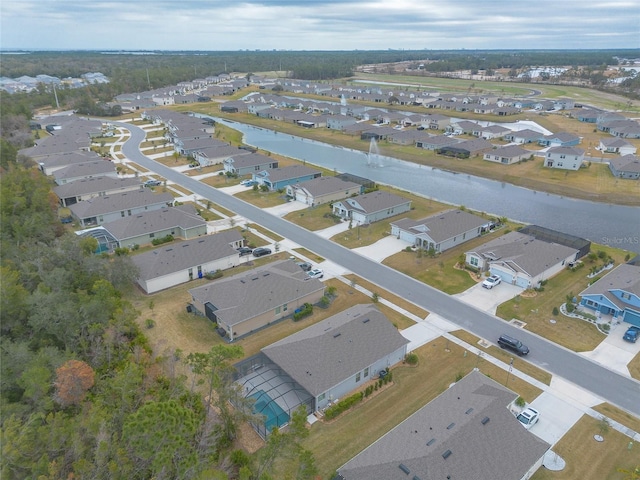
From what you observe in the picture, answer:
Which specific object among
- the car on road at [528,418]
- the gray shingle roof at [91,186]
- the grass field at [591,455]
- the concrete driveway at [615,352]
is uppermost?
the gray shingle roof at [91,186]

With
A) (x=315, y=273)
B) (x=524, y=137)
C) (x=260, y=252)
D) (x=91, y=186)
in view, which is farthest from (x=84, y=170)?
(x=524, y=137)

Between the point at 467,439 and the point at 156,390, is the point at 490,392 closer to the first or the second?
the point at 467,439

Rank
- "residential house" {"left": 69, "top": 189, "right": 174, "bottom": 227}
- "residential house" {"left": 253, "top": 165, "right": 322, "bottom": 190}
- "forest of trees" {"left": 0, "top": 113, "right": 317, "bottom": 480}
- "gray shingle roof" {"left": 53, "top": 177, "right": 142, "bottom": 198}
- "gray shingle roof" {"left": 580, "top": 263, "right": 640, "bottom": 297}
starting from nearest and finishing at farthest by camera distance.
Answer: "forest of trees" {"left": 0, "top": 113, "right": 317, "bottom": 480}
"gray shingle roof" {"left": 580, "top": 263, "right": 640, "bottom": 297}
"residential house" {"left": 69, "top": 189, "right": 174, "bottom": 227}
"gray shingle roof" {"left": 53, "top": 177, "right": 142, "bottom": 198}
"residential house" {"left": 253, "top": 165, "right": 322, "bottom": 190}

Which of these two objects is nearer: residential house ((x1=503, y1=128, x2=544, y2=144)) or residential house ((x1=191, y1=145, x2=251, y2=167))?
residential house ((x1=191, y1=145, x2=251, y2=167))

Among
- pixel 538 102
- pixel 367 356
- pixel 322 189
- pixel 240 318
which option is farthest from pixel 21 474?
pixel 538 102

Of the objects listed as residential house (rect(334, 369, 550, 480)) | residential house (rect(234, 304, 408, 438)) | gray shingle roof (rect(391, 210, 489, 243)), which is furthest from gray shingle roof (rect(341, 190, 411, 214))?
residential house (rect(334, 369, 550, 480))

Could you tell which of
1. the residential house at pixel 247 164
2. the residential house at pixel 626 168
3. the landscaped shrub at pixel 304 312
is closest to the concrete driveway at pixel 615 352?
the landscaped shrub at pixel 304 312

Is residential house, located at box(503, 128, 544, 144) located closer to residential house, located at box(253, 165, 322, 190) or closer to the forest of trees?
residential house, located at box(253, 165, 322, 190)

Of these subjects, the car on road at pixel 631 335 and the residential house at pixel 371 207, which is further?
the residential house at pixel 371 207

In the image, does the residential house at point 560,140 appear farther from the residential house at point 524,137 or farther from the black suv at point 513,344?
the black suv at point 513,344
